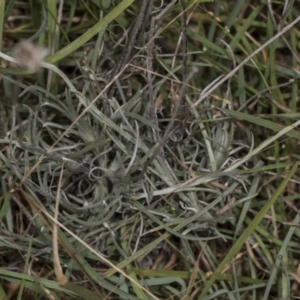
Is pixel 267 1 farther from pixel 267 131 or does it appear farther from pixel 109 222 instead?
pixel 109 222

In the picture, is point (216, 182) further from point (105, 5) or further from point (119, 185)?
point (105, 5)

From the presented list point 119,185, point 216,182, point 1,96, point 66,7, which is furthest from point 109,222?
point 66,7

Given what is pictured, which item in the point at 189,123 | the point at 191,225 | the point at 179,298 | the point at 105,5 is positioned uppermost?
the point at 105,5

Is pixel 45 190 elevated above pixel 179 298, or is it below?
above

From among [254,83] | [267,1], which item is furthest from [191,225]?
[267,1]

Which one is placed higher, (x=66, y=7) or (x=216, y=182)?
(x=66, y=7)

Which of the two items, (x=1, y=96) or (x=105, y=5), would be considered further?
(x=1, y=96)
